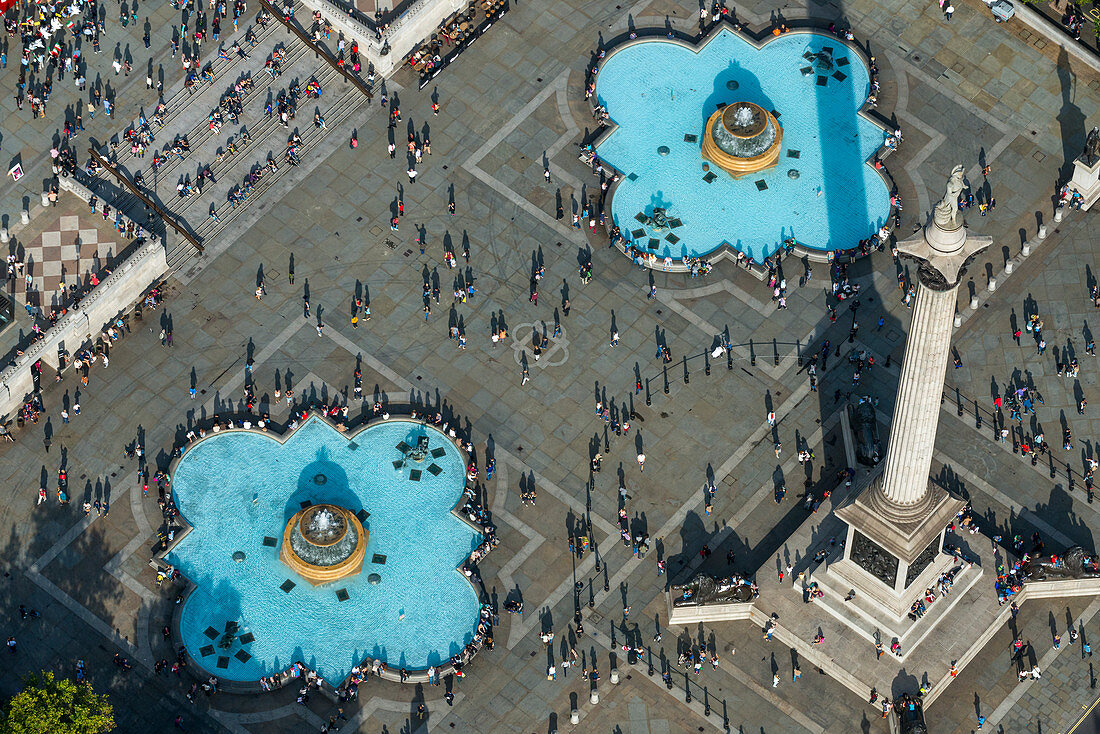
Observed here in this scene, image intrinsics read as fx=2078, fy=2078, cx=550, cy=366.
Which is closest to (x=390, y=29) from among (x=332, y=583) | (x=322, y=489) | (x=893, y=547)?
(x=322, y=489)

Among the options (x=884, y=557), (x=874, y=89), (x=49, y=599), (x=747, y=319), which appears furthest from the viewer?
(x=874, y=89)

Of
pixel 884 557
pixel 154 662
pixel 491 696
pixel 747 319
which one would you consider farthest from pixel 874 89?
pixel 154 662

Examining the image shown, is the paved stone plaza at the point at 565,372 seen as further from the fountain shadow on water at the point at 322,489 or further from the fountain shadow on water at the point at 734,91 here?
the fountain shadow on water at the point at 734,91

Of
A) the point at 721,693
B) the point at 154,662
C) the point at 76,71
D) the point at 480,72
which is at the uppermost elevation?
the point at 480,72

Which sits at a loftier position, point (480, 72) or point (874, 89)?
point (874, 89)

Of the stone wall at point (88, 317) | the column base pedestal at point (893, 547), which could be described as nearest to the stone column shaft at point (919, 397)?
the column base pedestal at point (893, 547)

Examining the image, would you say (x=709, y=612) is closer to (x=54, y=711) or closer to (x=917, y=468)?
(x=917, y=468)

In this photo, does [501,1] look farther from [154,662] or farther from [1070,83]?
[154,662]
